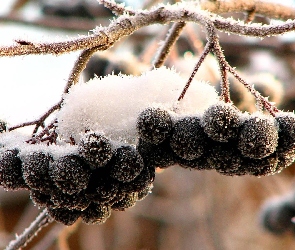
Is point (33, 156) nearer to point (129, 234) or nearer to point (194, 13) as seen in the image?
point (194, 13)

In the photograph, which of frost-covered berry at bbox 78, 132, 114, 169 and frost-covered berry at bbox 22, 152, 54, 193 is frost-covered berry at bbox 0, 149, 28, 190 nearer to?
frost-covered berry at bbox 22, 152, 54, 193

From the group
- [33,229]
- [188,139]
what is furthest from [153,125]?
[33,229]

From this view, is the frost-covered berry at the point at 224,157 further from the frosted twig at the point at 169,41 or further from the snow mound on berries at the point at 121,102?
the frosted twig at the point at 169,41

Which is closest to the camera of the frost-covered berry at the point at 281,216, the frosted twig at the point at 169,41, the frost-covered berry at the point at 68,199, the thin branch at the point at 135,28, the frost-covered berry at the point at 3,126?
the thin branch at the point at 135,28

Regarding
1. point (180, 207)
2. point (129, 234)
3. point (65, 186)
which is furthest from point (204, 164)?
point (129, 234)

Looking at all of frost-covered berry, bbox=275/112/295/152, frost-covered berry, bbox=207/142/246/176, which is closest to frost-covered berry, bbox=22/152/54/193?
frost-covered berry, bbox=207/142/246/176

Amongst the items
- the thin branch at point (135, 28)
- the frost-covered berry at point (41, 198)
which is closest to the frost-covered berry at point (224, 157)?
the thin branch at point (135, 28)
